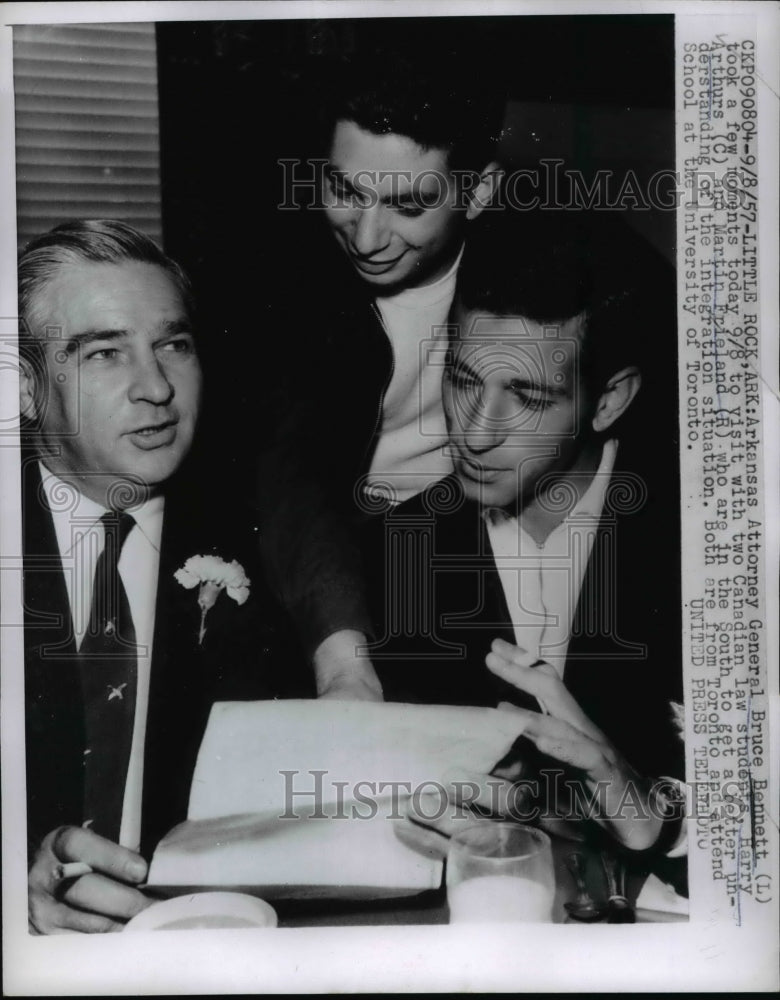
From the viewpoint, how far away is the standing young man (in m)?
1.19

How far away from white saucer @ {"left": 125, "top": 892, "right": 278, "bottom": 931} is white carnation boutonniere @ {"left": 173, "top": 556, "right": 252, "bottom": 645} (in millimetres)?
370

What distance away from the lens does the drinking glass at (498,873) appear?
1183mm

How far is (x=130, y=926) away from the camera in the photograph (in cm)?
119

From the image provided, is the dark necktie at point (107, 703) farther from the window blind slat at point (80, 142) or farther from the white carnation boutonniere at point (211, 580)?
the window blind slat at point (80, 142)

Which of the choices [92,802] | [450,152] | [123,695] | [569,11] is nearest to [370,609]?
[123,695]

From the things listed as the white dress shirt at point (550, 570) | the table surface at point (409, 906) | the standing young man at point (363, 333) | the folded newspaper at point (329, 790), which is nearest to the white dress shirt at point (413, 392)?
the standing young man at point (363, 333)

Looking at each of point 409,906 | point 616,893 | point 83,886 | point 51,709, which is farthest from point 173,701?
point 616,893

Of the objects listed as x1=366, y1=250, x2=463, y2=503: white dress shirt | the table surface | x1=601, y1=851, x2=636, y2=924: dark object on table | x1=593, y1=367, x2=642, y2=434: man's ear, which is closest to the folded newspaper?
the table surface

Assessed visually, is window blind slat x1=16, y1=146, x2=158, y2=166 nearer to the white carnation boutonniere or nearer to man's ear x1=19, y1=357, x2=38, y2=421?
man's ear x1=19, y1=357, x2=38, y2=421

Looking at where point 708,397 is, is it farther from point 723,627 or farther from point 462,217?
point 462,217

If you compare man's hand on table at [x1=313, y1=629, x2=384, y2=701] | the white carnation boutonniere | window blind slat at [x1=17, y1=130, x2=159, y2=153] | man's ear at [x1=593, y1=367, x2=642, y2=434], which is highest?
window blind slat at [x1=17, y1=130, x2=159, y2=153]

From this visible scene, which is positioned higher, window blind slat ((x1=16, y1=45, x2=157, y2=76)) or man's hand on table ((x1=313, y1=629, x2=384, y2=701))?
window blind slat ((x1=16, y1=45, x2=157, y2=76))

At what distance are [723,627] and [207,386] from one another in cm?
83

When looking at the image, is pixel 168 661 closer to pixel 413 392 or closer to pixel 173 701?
pixel 173 701
